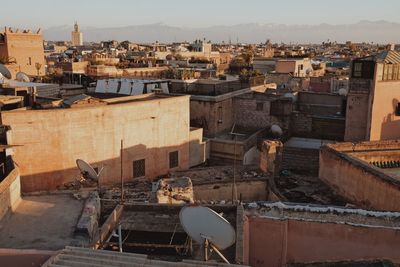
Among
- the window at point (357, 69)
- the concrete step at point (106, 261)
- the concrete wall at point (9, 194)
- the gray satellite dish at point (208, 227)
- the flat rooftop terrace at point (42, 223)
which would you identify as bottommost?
the flat rooftop terrace at point (42, 223)

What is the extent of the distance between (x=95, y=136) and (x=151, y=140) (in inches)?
113

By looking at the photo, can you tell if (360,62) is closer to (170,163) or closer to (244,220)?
(170,163)

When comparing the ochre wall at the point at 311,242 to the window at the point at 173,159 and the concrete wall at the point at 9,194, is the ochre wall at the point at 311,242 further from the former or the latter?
the window at the point at 173,159

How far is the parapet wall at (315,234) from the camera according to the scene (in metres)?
8.65

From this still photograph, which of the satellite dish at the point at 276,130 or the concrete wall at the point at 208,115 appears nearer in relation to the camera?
the concrete wall at the point at 208,115

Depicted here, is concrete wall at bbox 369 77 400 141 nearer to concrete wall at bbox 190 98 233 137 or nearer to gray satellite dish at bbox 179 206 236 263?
concrete wall at bbox 190 98 233 137

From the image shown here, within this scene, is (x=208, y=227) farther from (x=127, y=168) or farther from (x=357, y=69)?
(x=357, y=69)

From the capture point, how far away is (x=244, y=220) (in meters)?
8.63

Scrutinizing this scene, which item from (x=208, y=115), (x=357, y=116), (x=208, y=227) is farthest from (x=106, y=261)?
(x=357, y=116)

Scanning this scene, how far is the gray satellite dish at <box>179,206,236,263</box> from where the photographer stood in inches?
246

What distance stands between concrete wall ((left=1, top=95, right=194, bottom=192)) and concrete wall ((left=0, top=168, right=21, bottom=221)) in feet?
14.4

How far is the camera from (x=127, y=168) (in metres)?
16.7

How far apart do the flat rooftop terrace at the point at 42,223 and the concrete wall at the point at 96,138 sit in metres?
4.23

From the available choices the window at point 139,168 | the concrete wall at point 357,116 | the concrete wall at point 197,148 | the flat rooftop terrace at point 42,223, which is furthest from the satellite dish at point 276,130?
the flat rooftop terrace at point 42,223
